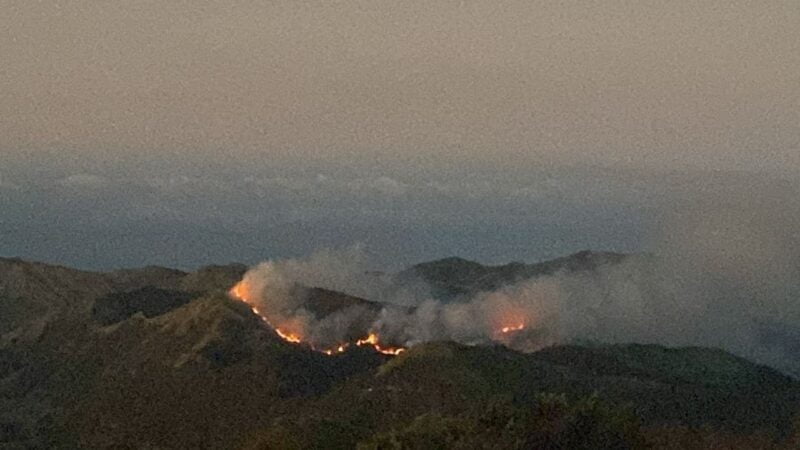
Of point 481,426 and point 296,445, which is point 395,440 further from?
point 296,445

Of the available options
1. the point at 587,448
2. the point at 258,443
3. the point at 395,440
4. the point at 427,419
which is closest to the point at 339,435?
the point at 258,443

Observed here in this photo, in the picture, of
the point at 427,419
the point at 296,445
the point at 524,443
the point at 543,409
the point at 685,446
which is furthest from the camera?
the point at 685,446

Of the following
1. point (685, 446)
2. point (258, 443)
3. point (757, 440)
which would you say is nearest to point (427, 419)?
point (258, 443)

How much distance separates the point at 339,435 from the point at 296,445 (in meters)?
18.3

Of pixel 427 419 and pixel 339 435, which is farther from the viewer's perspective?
pixel 339 435

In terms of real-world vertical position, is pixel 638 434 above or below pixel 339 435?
above

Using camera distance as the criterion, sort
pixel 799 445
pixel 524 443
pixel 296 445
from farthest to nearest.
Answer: pixel 799 445, pixel 296 445, pixel 524 443

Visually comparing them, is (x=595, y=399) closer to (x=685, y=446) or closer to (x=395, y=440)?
(x=395, y=440)

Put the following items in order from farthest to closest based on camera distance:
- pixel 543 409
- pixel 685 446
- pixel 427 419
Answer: pixel 685 446
pixel 427 419
pixel 543 409

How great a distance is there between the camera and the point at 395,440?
330 feet

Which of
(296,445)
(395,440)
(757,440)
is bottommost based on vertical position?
(757,440)

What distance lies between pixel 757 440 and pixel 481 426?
90.0 m

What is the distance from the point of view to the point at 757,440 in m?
174

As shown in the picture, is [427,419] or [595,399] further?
[427,419]
